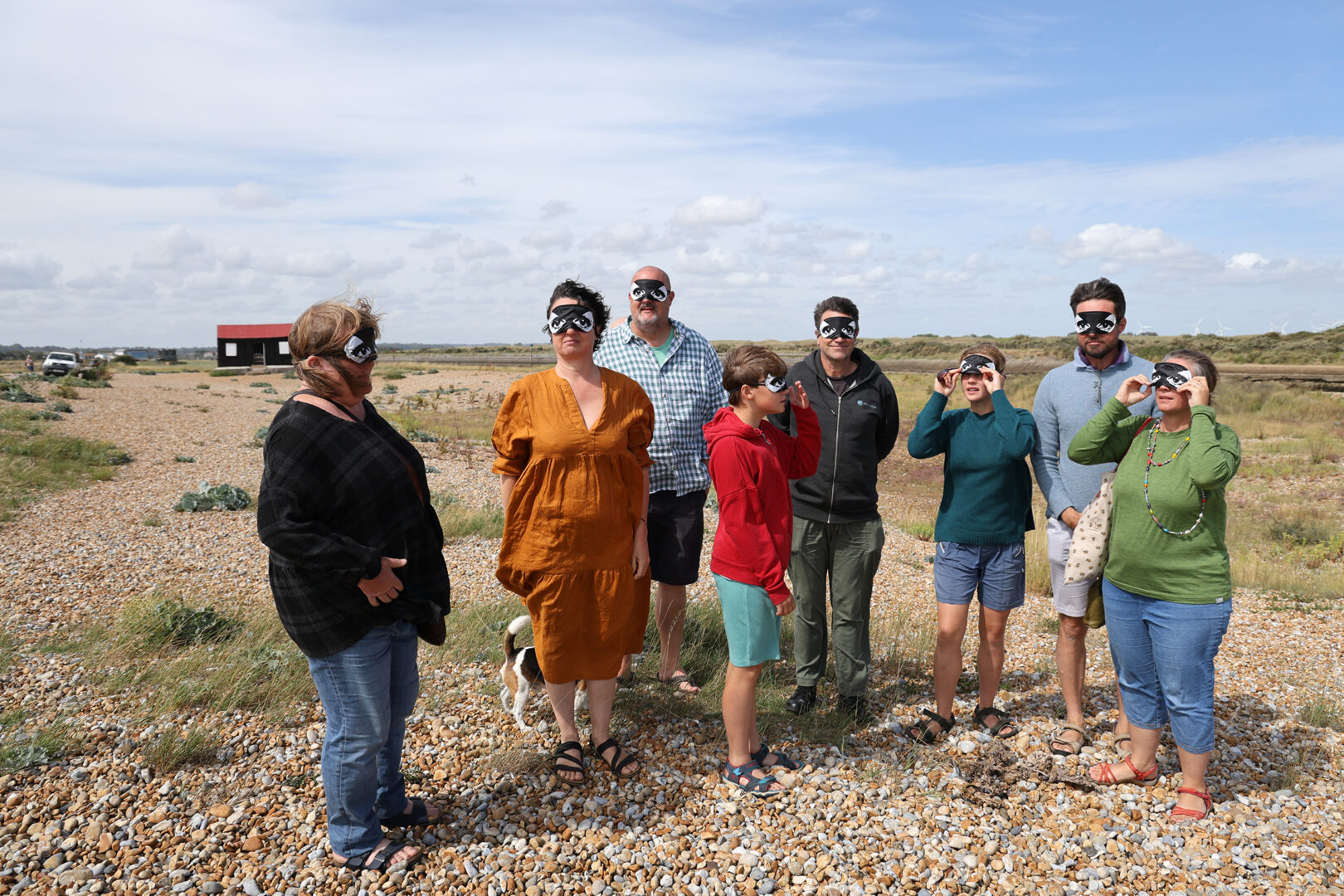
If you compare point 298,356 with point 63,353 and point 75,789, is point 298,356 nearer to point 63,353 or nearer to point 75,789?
point 75,789

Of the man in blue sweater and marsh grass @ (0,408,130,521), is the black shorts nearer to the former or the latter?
the man in blue sweater

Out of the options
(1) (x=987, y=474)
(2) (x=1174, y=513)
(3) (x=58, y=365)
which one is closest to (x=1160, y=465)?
(2) (x=1174, y=513)

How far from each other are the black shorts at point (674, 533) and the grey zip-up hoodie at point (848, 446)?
2.10ft

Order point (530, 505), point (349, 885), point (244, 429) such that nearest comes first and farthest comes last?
point (349, 885), point (530, 505), point (244, 429)

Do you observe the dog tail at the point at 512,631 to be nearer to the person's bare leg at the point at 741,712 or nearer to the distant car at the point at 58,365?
the person's bare leg at the point at 741,712

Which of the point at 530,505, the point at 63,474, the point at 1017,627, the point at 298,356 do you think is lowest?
the point at 1017,627

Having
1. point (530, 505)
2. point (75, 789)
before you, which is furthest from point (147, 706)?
point (530, 505)

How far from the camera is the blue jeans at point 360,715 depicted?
9.65 feet

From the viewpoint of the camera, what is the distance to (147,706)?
14.6 ft

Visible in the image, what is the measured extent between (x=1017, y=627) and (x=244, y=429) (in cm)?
1930

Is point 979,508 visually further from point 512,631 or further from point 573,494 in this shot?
point 512,631

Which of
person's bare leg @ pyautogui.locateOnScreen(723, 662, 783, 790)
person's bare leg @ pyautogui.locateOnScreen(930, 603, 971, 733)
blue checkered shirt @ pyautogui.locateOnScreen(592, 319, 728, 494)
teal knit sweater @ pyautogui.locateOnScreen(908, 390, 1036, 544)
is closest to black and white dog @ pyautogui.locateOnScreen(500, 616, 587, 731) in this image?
person's bare leg @ pyautogui.locateOnScreen(723, 662, 783, 790)

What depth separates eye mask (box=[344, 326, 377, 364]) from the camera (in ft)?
9.45

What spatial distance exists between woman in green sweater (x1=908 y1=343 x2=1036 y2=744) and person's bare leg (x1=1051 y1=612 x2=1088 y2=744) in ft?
1.03
